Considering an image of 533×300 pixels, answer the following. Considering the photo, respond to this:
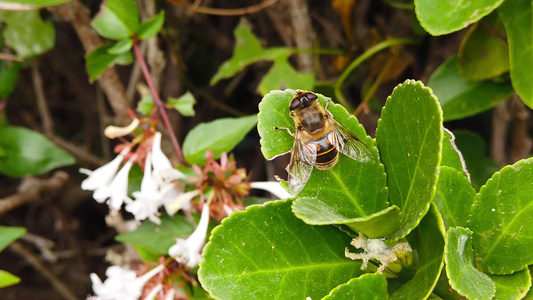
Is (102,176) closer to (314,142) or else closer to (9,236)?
(9,236)

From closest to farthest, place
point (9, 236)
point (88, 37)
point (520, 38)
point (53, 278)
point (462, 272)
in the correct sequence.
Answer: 1. point (462, 272)
2. point (520, 38)
3. point (9, 236)
4. point (88, 37)
5. point (53, 278)

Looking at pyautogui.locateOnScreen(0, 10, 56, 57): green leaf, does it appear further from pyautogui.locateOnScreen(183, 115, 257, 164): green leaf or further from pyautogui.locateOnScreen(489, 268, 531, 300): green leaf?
pyautogui.locateOnScreen(489, 268, 531, 300): green leaf

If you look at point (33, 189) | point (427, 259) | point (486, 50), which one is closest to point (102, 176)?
point (33, 189)

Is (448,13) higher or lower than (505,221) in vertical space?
higher

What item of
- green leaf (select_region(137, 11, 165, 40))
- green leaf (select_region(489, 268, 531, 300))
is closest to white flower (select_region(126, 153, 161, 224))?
green leaf (select_region(137, 11, 165, 40))

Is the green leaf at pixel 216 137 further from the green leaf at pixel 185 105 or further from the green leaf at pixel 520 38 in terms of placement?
the green leaf at pixel 520 38

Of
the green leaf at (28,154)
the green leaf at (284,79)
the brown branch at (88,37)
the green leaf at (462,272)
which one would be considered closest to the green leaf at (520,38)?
the green leaf at (462,272)

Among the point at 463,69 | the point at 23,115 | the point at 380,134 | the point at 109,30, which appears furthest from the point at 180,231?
the point at 23,115
